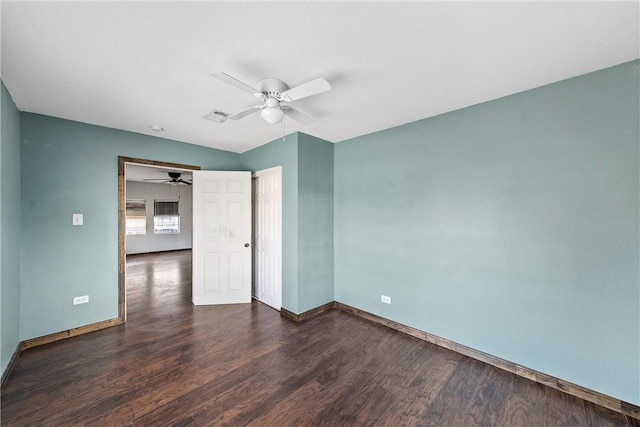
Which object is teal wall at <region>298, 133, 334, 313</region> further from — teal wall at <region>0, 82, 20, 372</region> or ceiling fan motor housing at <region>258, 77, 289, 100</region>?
teal wall at <region>0, 82, 20, 372</region>

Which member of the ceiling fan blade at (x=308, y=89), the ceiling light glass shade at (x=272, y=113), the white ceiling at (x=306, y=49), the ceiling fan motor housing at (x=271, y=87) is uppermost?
the white ceiling at (x=306, y=49)

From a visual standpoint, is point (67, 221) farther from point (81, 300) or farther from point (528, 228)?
point (528, 228)

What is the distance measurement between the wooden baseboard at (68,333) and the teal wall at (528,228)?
343 centimetres

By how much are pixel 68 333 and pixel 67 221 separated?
1.29 metres

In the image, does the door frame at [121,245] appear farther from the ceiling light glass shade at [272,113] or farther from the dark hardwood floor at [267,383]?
the ceiling light glass shade at [272,113]

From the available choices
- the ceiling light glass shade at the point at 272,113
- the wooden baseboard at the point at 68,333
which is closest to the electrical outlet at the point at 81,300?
the wooden baseboard at the point at 68,333

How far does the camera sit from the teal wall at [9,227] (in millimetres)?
2062

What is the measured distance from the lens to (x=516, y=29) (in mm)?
1476

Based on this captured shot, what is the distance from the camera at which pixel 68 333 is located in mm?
2848

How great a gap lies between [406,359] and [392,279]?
0.92m

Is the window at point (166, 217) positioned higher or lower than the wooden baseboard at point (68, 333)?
higher

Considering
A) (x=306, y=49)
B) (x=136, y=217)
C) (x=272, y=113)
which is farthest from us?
(x=136, y=217)

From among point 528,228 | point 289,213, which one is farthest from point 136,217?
point 528,228

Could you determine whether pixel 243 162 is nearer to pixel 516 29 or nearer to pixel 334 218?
pixel 334 218
